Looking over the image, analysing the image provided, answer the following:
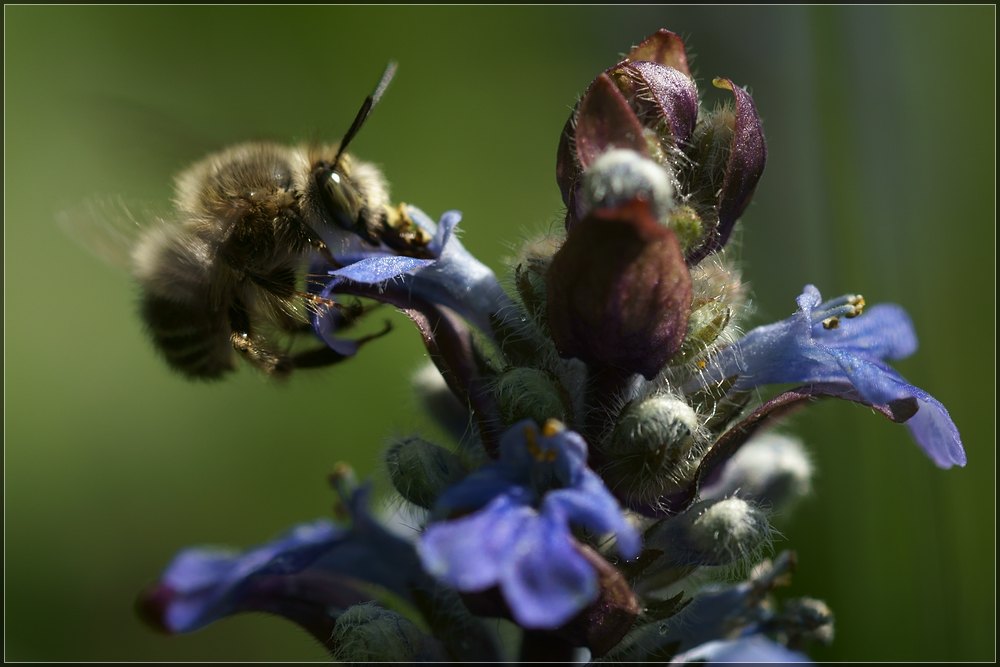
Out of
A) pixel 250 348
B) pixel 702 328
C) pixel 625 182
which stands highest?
pixel 625 182

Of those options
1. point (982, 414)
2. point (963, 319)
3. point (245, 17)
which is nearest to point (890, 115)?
point (963, 319)

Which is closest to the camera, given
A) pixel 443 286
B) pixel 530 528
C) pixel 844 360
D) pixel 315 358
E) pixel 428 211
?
pixel 530 528

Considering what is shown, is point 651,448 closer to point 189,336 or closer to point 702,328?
point 702,328

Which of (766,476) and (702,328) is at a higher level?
(702,328)

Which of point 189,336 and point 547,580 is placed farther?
point 189,336

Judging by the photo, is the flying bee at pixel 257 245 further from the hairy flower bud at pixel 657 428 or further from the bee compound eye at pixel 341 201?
the hairy flower bud at pixel 657 428

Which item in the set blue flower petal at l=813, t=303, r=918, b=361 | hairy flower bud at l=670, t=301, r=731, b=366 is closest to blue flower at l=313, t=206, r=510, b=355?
hairy flower bud at l=670, t=301, r=731, b=366

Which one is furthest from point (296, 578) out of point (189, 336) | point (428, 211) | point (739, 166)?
point (428, 211)
